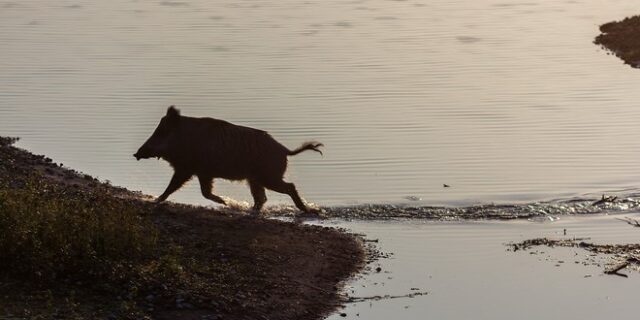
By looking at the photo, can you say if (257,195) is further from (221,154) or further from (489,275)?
(489,275)

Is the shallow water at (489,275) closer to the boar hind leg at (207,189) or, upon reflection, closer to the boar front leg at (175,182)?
the boar hind leg at (207,189)

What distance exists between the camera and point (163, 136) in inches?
552

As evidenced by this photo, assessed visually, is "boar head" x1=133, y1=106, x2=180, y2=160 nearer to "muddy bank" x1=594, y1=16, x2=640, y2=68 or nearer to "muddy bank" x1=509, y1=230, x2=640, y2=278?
"muddy bank" x1=509, y1=230, x2=640, y2=278

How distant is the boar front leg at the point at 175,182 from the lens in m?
13.7

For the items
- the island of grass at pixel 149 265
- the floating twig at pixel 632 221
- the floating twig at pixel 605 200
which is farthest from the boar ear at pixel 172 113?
the floating twig at pixel 632 221

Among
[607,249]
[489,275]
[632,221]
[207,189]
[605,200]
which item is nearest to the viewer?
[489,275]

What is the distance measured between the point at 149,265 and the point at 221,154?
3672 mm

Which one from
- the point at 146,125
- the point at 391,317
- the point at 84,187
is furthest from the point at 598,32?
the point at 391,317

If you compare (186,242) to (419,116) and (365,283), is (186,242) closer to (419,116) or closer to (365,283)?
(365,283)

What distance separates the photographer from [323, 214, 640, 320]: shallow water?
35.1 feet

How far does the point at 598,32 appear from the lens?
102ft

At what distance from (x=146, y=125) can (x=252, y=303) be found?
9281 millimetres

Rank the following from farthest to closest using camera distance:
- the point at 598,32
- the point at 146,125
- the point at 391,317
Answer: the point at 598,32 < the point at 146,125 < the point at 391,317

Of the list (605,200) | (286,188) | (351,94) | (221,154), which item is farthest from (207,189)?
(351,94)
